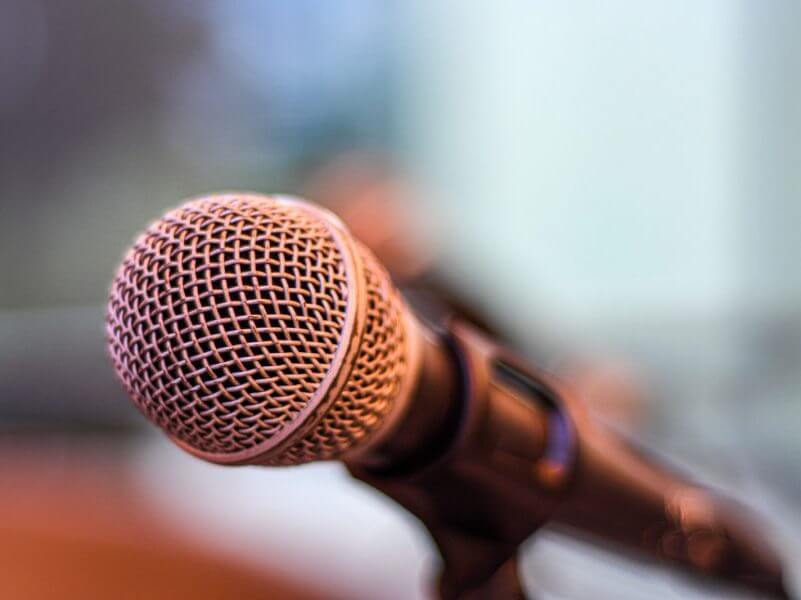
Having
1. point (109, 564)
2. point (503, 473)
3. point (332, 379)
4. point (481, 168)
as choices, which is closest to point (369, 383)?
point (332, 379)

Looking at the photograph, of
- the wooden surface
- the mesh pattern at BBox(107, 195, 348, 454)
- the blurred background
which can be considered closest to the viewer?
the mesh pattern at BBox(107, 195, 348, 454)

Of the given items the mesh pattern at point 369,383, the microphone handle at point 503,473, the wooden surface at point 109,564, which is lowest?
the wooden surface at point 109,564

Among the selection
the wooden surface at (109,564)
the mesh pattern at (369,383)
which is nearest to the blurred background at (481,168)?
the wooden surface at (109,564)

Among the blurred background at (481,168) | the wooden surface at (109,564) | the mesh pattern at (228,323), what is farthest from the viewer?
the blurred background at (481,168)

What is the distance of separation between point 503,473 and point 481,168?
2.45 m

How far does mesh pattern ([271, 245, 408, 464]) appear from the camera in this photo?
407 millimetres

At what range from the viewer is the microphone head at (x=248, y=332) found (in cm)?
39

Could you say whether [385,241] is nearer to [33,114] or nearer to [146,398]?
[146,398]

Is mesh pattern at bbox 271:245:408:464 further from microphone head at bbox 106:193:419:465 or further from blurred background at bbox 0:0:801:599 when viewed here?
blurred background at bbox 0:0:801:599

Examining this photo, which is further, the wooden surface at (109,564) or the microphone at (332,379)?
the wooden surface at (109,564)

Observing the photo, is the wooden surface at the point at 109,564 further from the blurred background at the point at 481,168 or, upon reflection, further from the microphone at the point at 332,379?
the microphone at the point at 332,379

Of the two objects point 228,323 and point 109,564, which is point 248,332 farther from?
point 109,564

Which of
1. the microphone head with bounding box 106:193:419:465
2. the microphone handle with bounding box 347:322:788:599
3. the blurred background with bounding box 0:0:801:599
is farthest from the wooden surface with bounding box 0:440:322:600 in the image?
the microphone head with bounding box 106:193:419:465

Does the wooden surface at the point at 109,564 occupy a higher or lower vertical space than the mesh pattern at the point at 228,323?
lower
